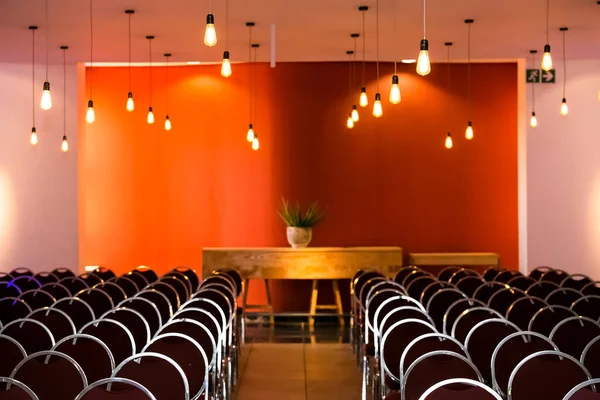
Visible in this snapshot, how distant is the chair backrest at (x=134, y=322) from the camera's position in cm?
650

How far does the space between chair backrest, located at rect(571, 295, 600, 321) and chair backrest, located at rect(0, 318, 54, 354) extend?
4281 mm

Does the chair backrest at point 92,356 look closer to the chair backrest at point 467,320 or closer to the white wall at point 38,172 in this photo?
the chair backrest at point 467,320

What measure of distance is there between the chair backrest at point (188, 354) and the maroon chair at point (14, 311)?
2395 millimetres

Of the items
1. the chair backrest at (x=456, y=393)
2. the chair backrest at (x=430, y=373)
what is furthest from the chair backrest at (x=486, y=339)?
the chair backrest at (x=456, y=393)

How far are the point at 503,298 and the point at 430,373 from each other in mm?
3394

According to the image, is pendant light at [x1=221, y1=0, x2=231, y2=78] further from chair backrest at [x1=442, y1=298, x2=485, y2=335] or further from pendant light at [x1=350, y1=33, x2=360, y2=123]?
chair backrest at [x1=442, y1=298, x2=485, y2=335]

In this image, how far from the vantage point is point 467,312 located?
21.7ft

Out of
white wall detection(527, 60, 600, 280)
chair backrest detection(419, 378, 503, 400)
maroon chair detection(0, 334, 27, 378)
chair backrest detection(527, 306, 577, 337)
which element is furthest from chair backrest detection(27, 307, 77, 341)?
white wall detection(527, 60, 600, 280)

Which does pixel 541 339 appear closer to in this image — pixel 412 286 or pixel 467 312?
pixel 467 312

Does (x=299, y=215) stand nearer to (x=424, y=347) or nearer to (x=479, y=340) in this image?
(x=479, y=340)

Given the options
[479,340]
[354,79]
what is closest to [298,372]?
[479,340]

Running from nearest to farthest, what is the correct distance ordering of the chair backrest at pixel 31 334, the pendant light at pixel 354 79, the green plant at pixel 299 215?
1. the chair backrest at pixel 31 334
2. the pendant light at pixel 354 79
3. the green plant at pixel 299 215

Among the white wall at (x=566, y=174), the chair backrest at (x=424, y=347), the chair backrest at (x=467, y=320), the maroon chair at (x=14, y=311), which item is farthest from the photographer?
the white wall at (x=566, y=174)

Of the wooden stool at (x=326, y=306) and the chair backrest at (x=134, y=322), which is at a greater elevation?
the chair backrest at (x=134, y=322)
